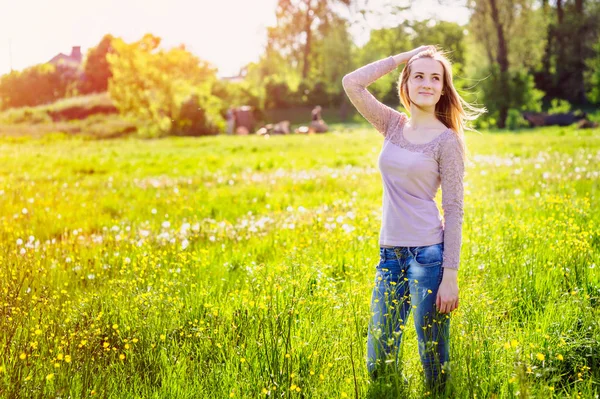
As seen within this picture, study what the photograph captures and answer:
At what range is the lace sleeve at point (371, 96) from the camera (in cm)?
424

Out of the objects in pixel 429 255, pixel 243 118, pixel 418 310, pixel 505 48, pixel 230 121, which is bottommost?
pixel 418 310

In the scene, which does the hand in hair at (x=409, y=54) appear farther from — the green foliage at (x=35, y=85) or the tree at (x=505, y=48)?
the green foliage at (x=35, y=85)

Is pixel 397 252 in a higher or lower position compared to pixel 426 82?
lower

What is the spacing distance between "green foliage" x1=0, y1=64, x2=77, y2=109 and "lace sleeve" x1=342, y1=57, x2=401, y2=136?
240 feet

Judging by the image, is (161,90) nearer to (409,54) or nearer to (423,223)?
(409,54)

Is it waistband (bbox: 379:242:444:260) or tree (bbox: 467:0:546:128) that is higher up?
tree (bbox: 467:0:546:128)

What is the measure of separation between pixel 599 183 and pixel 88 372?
8978 millimetres

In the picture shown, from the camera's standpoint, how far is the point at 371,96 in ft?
14.1

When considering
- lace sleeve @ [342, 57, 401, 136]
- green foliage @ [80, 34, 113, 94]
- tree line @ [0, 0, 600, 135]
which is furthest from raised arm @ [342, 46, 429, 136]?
green foliage @ [80, 34, 113, 94]

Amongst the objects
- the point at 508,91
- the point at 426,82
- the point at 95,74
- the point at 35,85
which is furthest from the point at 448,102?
the point at 35,85

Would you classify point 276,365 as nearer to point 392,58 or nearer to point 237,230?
point 392,58

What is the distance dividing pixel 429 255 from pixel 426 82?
Result: 1.09 meters

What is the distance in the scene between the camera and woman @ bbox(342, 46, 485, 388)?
12.0ft

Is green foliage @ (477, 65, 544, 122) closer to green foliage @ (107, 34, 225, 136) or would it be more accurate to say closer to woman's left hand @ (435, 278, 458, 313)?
green foliage @ (107, 34, 225, 136)
